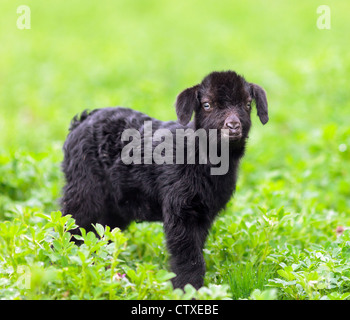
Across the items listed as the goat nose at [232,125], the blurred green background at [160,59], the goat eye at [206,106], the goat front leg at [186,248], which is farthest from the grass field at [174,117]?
the goat eye at [206,106]

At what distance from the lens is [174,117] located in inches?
391

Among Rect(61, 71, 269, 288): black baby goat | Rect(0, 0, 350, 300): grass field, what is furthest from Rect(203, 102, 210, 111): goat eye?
Rect(0, 0, 350, 300): grass field

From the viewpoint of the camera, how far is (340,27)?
1596 centimetres

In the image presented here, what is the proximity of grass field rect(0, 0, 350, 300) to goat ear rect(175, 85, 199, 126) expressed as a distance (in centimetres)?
108

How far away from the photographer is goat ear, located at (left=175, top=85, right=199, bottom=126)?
14.2 ft

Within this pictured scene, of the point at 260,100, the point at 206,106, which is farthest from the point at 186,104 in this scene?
the point at 260,100

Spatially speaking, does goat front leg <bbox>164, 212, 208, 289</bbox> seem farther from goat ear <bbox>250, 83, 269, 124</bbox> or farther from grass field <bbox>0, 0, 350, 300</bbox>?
goat ear <bbox>250, 83, 269, 124</bbox>

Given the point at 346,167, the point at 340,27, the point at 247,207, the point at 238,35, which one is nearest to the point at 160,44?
the point at 238,35

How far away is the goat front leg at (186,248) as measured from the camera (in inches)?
163

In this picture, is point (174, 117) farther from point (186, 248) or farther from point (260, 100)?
point (186, 248)

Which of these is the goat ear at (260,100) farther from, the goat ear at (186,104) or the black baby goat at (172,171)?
the goat ear at (186,104)

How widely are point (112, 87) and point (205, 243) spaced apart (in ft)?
26.3

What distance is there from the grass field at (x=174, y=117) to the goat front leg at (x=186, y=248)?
26 centimetres
